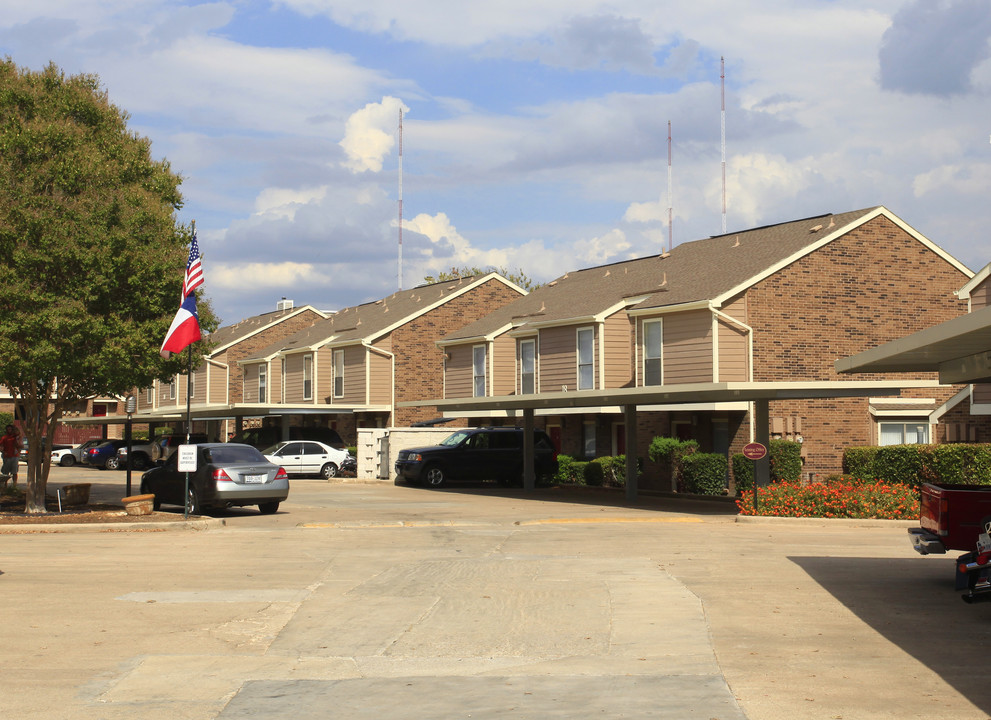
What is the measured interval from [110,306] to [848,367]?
1479 cm

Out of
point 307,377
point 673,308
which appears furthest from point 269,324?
point 673,308

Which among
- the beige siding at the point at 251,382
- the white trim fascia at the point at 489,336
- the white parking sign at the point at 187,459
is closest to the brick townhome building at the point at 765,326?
the white trim fascia at the point at 489,336

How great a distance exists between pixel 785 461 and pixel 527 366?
507 inches

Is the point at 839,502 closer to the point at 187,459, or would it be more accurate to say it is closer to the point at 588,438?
the point at 187,459

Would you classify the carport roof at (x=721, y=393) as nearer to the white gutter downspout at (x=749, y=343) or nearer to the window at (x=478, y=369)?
the white gutter downspout at (x=749, y=343)

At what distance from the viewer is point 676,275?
36844mm

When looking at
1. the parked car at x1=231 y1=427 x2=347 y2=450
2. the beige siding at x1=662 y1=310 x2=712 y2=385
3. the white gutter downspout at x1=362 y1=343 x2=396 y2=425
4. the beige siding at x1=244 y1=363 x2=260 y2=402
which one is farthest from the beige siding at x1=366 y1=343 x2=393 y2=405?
the beige siding at x1=662 y1=310 x2=712 y2=385

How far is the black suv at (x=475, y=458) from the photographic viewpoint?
35344 mm

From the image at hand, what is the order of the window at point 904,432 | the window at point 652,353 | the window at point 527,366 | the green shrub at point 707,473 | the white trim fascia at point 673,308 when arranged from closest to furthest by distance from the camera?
the green shrub at point 707,473
the white trim fascia at point 673,308
the window at point 904,432
the window at point 652,353
the window at point 527,366

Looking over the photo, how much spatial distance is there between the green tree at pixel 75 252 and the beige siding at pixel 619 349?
15692mm

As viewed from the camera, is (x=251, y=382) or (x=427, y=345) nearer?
(x=427, y=345)

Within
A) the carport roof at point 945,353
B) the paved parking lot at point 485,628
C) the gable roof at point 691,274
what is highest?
the gable roof at point 691,274

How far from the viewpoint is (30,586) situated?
526 inches

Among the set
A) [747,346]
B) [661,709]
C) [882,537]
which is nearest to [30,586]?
[661,709]
